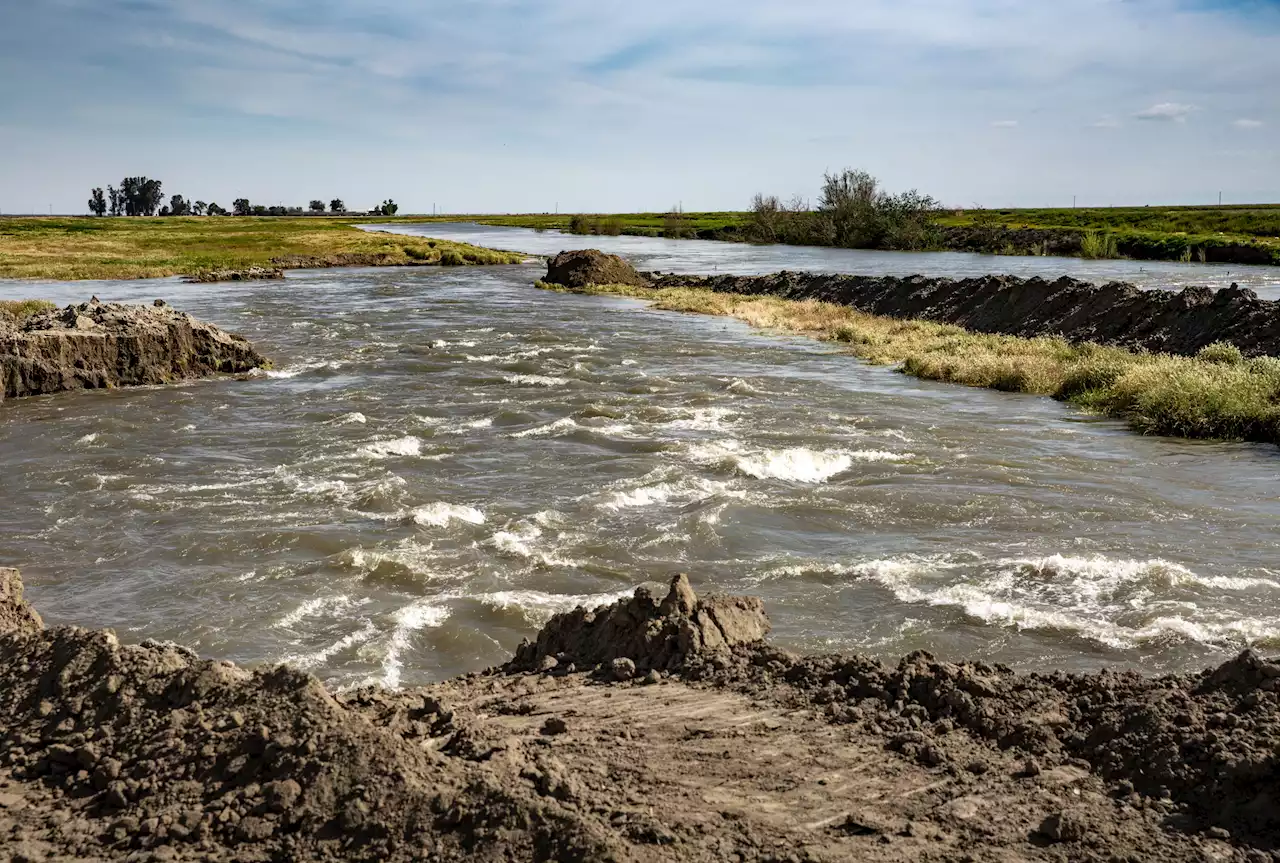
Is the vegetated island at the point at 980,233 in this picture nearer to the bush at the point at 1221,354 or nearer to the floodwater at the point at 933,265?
the floodwater at the point at 933,265

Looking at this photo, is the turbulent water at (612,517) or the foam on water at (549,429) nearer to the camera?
the turbulent water at (612,517)

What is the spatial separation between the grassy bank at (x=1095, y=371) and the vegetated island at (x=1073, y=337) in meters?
0.03

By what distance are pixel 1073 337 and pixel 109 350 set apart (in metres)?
Result: 26.3

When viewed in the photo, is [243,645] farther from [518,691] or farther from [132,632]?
[518,691]

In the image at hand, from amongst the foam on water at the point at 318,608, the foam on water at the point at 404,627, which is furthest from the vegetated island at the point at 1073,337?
the foam on water at the point at 318,608

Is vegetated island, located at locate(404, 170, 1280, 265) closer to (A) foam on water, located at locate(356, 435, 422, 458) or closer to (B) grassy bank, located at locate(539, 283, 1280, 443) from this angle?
(B) grassy bank, located at locate(539, 283, 1280, 443)

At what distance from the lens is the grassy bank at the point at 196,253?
65.4 metres

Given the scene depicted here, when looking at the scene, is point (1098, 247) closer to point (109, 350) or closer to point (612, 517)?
point (109, 350)

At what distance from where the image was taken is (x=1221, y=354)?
2397 cm

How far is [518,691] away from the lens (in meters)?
7.11

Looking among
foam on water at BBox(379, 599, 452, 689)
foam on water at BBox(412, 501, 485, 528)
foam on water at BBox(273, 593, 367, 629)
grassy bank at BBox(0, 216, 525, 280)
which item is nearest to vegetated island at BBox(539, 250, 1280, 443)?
foam on water at BBox(412, 501, 485, 528)

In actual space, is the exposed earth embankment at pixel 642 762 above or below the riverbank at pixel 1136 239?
below

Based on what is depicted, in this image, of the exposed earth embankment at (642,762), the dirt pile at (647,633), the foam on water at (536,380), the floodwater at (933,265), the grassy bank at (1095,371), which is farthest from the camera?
the floodwater at (933,265)

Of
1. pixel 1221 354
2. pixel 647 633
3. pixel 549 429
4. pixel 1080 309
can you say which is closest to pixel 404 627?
pixel 647 633
